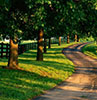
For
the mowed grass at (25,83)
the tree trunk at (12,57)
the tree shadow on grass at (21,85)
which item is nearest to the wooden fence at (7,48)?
the tree trunk at (12,57)

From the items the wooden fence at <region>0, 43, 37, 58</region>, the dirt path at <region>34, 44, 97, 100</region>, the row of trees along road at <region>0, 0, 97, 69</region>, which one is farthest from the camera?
the wooden fence at <region>0, 43, 37, 58</region>

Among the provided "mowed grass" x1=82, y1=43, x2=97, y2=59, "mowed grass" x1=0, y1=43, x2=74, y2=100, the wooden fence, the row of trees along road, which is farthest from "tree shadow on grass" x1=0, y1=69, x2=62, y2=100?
"mowed grass" x1=82, y1=43, x2=97, y2=59

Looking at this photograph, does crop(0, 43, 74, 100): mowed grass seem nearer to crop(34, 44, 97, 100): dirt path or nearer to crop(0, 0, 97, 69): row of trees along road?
crop(34, 44, 97, 100): dirt path

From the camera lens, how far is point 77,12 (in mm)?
15961

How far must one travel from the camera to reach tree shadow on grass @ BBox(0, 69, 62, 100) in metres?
11.9

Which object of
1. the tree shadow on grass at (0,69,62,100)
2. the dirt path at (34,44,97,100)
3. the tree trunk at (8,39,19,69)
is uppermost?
the tree trunk at (8,39,19,69)

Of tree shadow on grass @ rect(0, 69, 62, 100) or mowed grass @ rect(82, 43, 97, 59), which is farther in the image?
mowed grass @ rect(82, 43, 97, 59)

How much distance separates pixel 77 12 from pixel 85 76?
601cm

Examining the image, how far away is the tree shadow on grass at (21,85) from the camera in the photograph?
1188cm

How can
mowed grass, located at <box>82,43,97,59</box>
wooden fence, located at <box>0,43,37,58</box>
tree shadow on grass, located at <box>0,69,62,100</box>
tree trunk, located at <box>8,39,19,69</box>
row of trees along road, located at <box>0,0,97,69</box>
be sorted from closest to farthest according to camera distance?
1. tree shadow on grass, located at <box>0,69,62,100</box>
2. row of trees along road, located at <box>0,0,97,69</box>
3. tree trunk, located at <box>8,39,19,69</box>
4. wooden fence, located at <box>0,43,37,58</box>
5. mowed grass, located at <box>82,43,97,59</box>

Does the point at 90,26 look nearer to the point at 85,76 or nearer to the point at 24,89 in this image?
the point at 85,76

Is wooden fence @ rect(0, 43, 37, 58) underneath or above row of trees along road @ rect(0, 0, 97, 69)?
underneath

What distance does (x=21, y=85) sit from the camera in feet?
46.0

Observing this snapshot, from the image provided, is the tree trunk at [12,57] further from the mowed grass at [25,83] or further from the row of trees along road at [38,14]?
the row of trees along road at [38,14]
